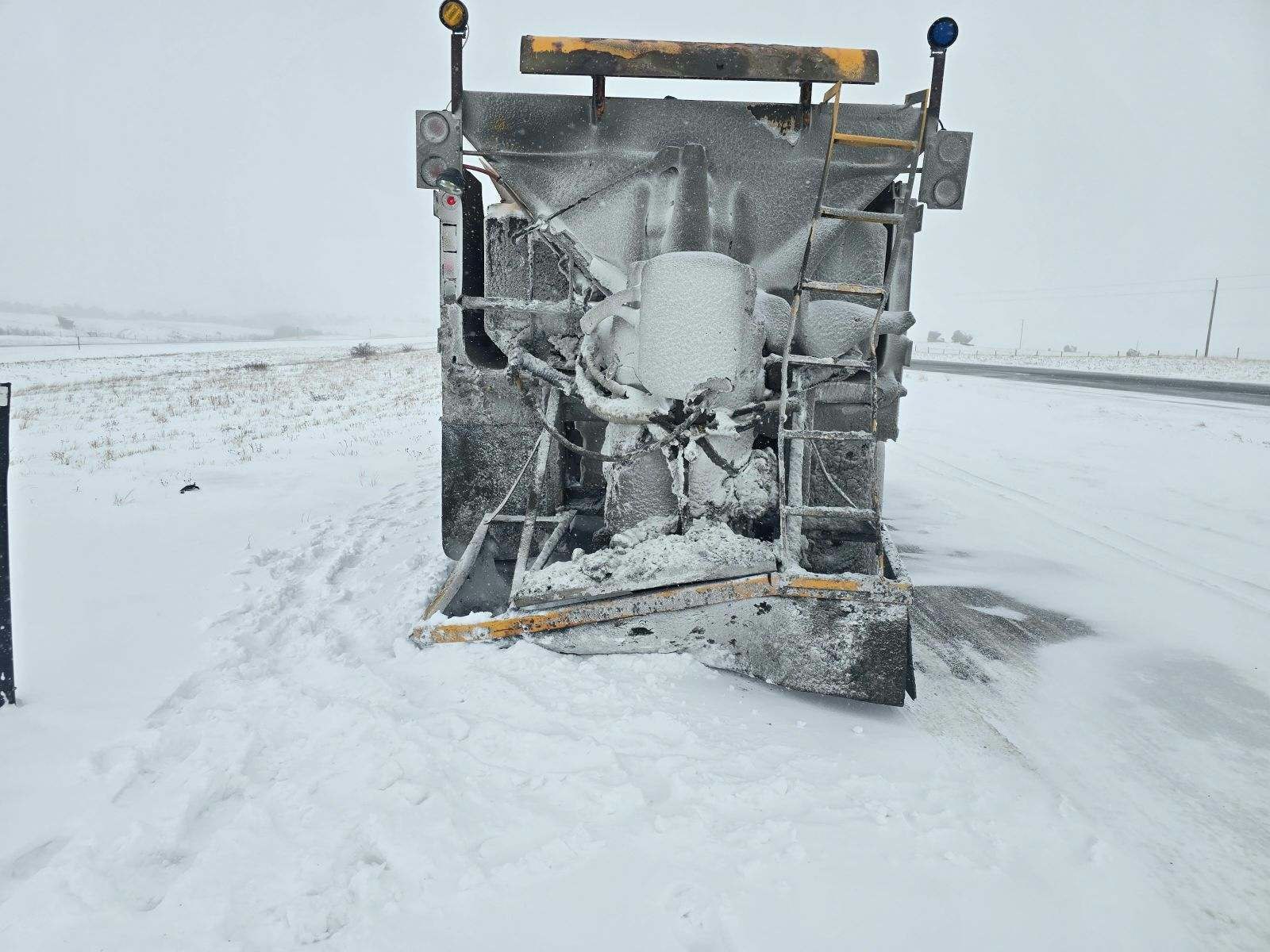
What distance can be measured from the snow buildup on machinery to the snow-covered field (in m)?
0.50

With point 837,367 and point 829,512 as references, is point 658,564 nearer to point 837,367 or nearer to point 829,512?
point 829,512

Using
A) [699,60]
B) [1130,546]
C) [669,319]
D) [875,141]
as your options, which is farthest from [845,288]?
[1130,546]

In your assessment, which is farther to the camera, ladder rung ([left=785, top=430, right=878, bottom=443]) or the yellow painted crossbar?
ladder rung ([left=785, top=430, right=878, bottom=443])

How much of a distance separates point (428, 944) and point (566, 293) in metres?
3.01

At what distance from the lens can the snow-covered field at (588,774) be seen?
67.7 inches

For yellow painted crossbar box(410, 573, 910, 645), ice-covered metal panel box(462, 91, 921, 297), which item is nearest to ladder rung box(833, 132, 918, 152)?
ice-covered metal panel box(462, 91, 921, 297)

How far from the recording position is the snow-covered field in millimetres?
1721

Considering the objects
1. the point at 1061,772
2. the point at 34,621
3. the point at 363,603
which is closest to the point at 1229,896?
the point at 1061,772

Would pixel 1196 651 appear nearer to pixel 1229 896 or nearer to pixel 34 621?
pixel 1229 896

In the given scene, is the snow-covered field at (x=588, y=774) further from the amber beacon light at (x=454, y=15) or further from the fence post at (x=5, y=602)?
the amber beacon light at (x=454, y=15)

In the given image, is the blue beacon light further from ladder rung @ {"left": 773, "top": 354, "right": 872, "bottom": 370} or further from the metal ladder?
ladder rung @ {"left": 773, "top": 354, "right": 872, "bottom": 370}

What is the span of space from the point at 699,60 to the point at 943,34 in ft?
3.57

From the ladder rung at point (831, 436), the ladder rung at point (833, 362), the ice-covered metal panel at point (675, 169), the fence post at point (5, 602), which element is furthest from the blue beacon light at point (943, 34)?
the fence post at point (5, 602)

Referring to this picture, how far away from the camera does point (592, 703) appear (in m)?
2.52
